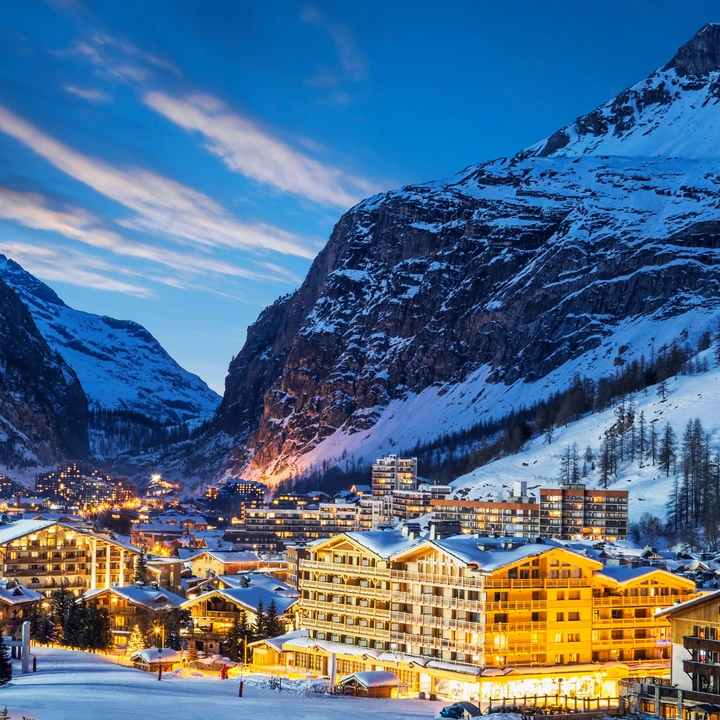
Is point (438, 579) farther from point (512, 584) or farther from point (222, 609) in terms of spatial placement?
point (222, 609)

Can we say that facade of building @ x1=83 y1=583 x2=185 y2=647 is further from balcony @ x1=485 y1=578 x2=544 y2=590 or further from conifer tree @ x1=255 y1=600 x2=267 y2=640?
balcony @ x1=485 y1=578 x2=544 y2=590

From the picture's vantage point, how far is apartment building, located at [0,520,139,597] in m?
126

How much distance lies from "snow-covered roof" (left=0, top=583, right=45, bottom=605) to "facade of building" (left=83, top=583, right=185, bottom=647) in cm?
561

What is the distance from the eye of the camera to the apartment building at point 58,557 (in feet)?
413

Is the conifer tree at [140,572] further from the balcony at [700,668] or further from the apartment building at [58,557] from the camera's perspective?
the balcony at [700,668]

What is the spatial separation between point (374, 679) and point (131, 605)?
37.9 m

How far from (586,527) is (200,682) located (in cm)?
11995

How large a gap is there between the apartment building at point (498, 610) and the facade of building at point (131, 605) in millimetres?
20483

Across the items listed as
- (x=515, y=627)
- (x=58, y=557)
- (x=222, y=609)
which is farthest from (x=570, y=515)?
(x=515, y=627)

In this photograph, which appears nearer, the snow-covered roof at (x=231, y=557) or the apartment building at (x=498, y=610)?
the apartment building at (x=498, y=610)

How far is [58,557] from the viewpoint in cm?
12794

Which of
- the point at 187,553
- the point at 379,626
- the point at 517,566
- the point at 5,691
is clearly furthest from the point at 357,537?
the point at 187,553

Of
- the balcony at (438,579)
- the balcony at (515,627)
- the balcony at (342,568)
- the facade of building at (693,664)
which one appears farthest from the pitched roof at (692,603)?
the balcony at (342,568)

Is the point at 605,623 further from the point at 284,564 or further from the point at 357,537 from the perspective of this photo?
the point at 284,564
